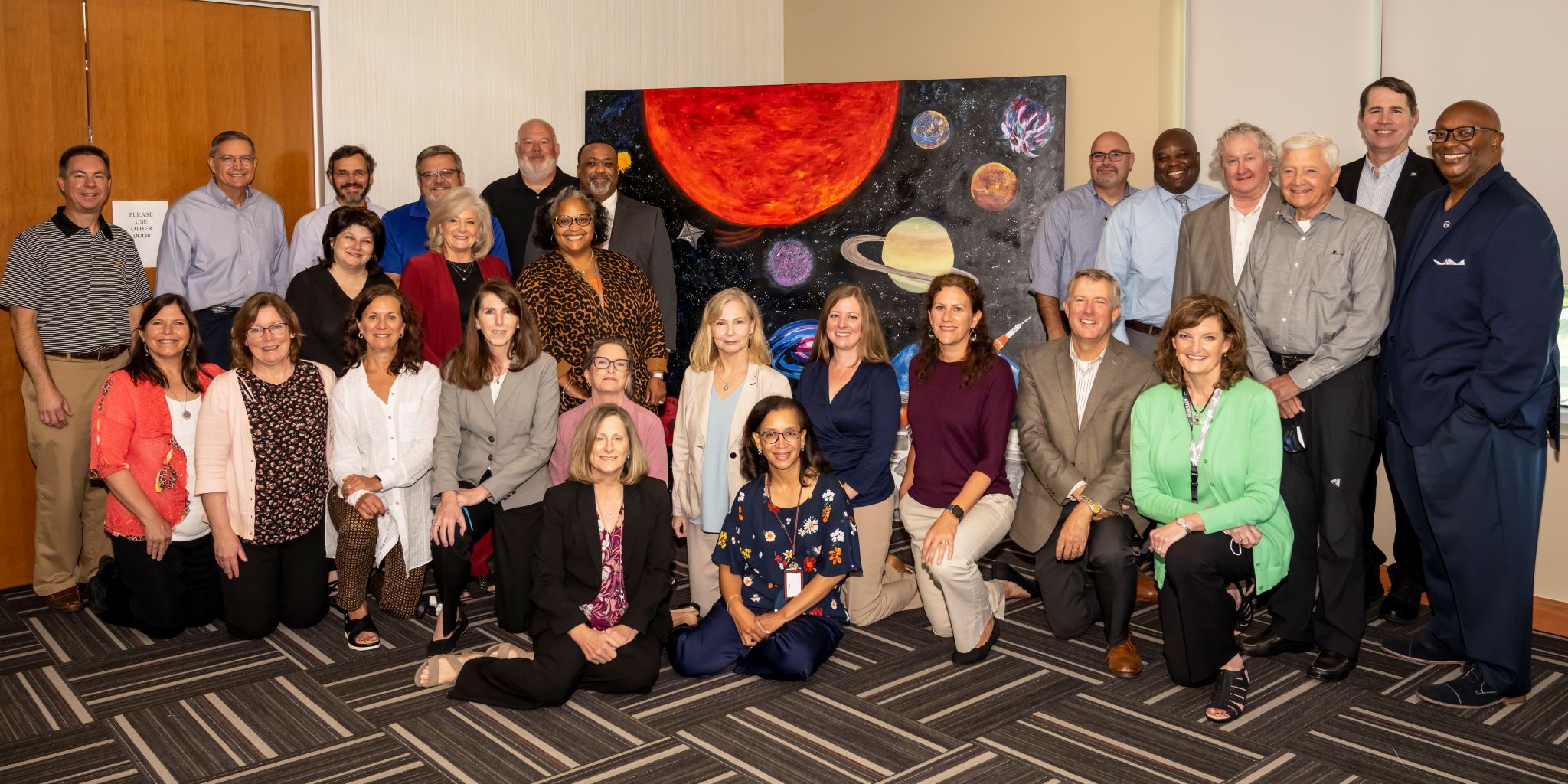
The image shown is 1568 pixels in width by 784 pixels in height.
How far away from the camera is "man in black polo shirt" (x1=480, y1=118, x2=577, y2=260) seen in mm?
5324

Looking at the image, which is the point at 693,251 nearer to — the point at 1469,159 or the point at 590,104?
the point at 590,104

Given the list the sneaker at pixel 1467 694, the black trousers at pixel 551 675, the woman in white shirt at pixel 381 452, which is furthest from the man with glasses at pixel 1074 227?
the woman in white shirt at pixel 381 452

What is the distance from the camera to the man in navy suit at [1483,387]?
329cm

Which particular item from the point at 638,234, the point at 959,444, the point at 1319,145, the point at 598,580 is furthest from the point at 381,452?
the point at 1319,145

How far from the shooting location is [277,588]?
4.07 metres

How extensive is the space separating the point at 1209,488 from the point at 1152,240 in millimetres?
1245

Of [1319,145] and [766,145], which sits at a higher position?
[766,145]

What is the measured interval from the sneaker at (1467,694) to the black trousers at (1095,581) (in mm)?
860

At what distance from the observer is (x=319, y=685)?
141 inches

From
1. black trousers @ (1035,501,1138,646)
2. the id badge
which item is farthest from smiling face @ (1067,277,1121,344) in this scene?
the id badge

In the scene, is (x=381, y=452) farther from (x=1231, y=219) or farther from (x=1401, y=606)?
(x=1401, y=606)

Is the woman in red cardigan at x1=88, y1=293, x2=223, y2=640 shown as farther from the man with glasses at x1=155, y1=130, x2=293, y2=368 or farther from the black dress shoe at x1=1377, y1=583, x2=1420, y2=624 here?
the black dress shoe at x1=1377, y1=583, x2=1420, y2=624

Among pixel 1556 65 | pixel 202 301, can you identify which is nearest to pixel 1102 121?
pixel 1556 65

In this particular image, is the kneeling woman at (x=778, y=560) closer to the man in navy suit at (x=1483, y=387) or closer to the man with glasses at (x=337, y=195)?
the man in navy suit at (x=1483, y=387)
